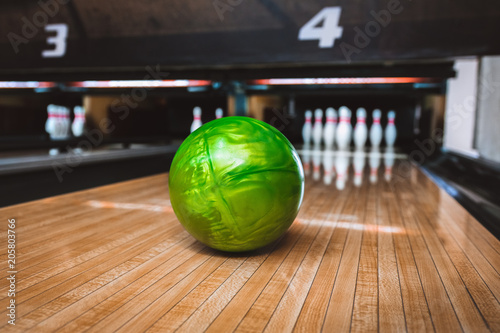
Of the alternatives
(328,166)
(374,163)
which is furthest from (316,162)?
(374,163)

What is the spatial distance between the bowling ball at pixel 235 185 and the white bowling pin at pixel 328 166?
154 cm

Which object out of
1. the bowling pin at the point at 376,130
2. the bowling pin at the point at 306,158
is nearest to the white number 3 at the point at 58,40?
the bowling pin at the point at 306,158

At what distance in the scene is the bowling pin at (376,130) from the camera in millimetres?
4638

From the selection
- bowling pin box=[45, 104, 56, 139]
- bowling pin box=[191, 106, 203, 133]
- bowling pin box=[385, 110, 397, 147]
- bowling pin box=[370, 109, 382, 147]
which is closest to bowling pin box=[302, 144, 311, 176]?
bowling pin box=[370, 109, 382, 147]

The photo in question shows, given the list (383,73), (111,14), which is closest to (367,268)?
(383,73)

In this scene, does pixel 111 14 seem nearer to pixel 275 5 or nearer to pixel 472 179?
pixel 275 5

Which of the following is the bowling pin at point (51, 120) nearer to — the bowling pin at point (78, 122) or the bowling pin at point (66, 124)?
the bowling pin at point (66, 124)

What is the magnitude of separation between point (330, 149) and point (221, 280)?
408cm

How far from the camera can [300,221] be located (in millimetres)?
1773

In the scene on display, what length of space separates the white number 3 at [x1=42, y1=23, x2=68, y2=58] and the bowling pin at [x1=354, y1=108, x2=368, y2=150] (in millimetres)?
3003

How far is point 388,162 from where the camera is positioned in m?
3.96

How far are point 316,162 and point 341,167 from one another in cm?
34

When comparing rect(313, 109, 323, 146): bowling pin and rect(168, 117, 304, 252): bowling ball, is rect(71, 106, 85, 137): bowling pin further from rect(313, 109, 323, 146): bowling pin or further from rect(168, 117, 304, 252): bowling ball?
rect(168, 117, 304, 252): bowling ball

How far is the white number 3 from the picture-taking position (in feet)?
10.2
